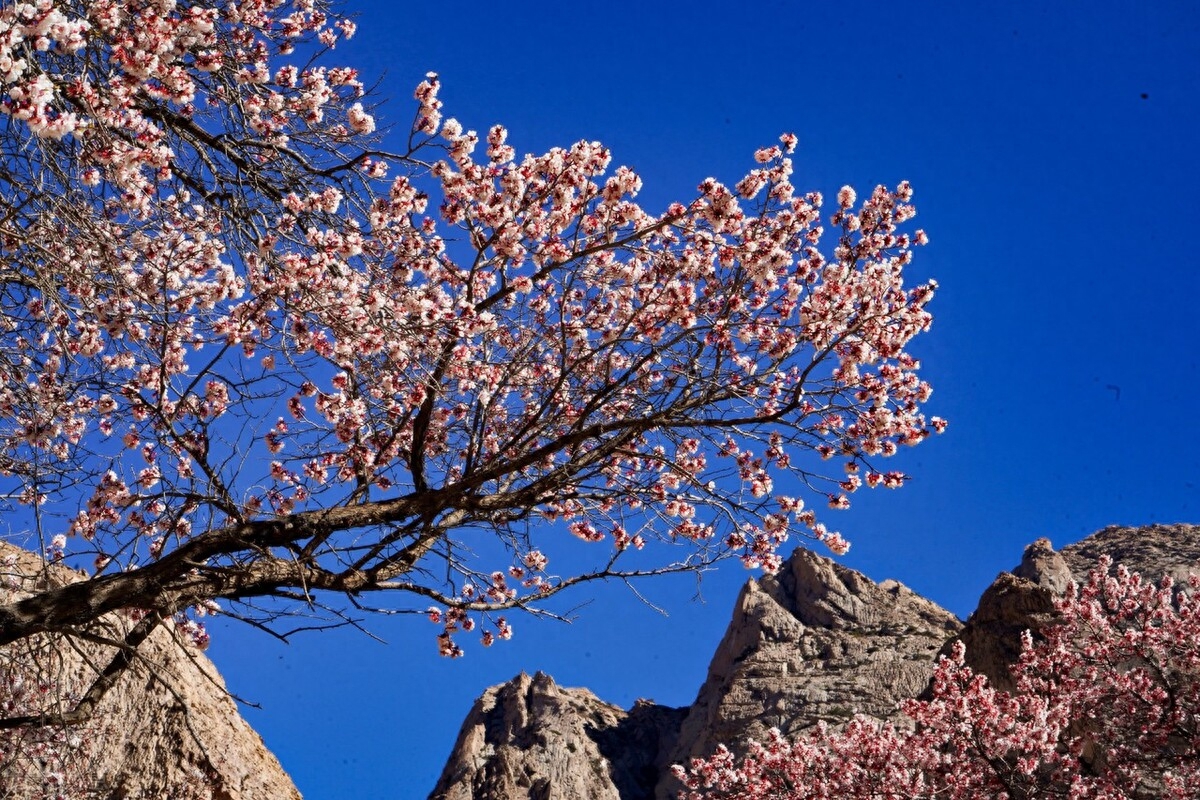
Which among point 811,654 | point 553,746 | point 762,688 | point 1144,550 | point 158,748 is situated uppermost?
point 1144,550

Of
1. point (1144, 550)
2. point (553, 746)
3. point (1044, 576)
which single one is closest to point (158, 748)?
point (553, 746)

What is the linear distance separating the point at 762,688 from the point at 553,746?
13799mm

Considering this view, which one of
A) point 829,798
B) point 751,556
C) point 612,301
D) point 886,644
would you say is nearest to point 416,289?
point 612,301

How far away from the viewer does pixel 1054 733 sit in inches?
534

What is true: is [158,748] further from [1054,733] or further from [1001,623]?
[1001,623]

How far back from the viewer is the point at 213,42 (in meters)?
6.77

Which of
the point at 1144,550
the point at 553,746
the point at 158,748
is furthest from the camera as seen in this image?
the point at 553,746

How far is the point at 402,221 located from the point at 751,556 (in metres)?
3.91

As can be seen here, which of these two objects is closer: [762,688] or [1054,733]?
[1054,733]

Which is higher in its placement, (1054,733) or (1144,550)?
(1144,550)

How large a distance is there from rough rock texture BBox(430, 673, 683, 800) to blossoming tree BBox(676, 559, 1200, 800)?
144ft

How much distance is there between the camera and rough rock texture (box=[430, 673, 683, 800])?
58531 mm

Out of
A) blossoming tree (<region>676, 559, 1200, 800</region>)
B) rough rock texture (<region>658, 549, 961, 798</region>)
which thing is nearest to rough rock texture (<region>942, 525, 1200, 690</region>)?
blossoming tree (<region>676, 559, 1200, 800</region>)

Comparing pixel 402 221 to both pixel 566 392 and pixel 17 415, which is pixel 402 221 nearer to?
pixel 566 392
